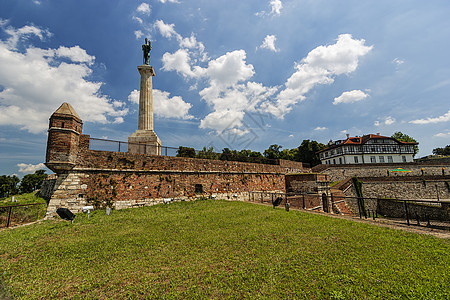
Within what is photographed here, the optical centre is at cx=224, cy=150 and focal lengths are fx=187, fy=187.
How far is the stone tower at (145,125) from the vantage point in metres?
14.8

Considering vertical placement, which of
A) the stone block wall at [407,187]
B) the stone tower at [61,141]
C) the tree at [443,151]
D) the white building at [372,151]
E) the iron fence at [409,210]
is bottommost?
the iron fence at [409,210]

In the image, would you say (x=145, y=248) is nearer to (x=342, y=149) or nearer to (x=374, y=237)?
(x=374, y=237)

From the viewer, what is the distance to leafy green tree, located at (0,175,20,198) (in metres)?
42.6

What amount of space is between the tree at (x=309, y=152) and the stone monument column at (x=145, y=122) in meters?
46.2

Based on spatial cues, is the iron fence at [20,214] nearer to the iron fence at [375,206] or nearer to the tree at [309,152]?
the iron fence at [375,206]

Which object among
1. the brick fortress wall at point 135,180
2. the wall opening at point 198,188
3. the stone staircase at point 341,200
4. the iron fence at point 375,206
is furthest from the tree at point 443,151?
the wall opening at point 198,188

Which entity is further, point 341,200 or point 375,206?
point 375,206

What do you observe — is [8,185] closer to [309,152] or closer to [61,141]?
[61,141]

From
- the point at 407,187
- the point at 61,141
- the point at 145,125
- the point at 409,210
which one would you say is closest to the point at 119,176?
the point at 61,141

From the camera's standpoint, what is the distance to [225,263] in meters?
4.54

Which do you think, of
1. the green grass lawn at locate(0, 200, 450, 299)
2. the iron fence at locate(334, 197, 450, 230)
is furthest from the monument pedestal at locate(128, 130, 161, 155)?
the iron fence at locate(334, 197, 450, 230)

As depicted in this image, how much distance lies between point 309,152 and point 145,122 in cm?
4772

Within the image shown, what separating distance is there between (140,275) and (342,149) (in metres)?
49.9

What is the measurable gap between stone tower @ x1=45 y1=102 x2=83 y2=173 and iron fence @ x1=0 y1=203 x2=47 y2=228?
2219mm
